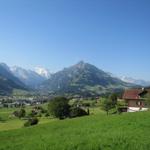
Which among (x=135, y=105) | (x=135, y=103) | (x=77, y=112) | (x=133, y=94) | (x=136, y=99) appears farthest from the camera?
(x=77, y=112)

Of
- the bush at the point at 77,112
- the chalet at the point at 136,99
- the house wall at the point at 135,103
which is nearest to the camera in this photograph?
the chalet at the point at 136,99

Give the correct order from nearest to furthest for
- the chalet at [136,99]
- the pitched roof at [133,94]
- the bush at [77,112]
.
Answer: the chalet at [136,99]
the pitched roof at [133,94]
the bush at [77,112]

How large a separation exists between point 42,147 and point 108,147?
538 centimetres

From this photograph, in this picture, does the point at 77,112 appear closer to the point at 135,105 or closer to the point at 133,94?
the point at 133,94

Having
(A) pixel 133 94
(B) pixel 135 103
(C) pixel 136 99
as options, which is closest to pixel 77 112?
(A) pixel 133 94

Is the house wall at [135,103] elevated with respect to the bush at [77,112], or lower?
elevated

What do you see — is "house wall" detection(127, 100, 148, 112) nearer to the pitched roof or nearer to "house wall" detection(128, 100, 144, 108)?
"house wall" detection(128, 100, 144, 108)

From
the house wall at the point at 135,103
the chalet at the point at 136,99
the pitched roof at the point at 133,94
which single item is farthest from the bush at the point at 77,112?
the house wall at the point at 135,103

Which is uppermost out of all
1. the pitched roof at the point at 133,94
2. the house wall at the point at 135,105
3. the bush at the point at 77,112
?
the pitched roof at the point at 133,94

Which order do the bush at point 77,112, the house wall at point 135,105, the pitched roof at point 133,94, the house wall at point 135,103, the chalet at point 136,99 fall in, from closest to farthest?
the house wall at point 135,105
the chalet at point 136,99
the house wall at point 135,103
the pitched roof at point 133,94
the bush at point 77,112

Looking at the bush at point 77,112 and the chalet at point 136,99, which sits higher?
the chalet at point 136,99

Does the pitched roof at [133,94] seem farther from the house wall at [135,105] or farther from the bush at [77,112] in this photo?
the bush at [77,112]

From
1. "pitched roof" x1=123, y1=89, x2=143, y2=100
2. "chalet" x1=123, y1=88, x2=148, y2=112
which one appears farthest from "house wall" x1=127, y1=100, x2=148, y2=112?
"pitched roof" x1=123, y1=89, x2=143, y2=100

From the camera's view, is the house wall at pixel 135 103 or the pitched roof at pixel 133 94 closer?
the house wall at pixel 135 103
